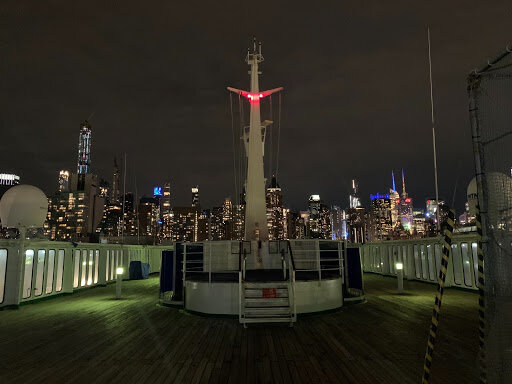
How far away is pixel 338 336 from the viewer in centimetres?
848

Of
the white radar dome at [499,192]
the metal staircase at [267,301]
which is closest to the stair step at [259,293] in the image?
the metal staircase at [267,301]

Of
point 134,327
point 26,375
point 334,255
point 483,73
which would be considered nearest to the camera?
point 483,73

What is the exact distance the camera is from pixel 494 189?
547 centimetres

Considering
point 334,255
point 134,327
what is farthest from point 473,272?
point 134,327

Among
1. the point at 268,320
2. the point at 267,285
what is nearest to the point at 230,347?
the point at 268,320

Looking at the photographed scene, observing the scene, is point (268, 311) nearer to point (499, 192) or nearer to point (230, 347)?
point (230, 347)

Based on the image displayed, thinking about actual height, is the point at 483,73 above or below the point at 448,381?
above

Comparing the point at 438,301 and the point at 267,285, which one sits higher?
the point at 438,301

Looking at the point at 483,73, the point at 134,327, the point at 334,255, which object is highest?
the point at 483,73

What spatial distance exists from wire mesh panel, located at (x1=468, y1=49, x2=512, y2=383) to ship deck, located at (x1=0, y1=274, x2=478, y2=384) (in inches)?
39.7

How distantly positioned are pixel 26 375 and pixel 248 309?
5349 millimetres

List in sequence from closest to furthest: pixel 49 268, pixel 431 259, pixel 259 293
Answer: pixel 259 293 → pixel 49 268 → pixel 431 259

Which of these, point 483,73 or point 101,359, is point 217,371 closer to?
point 101,359

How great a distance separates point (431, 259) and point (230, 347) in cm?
1580
